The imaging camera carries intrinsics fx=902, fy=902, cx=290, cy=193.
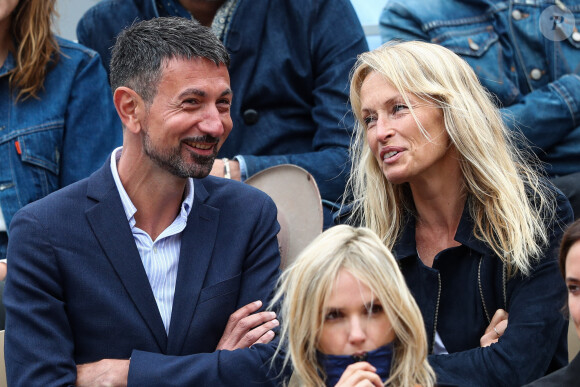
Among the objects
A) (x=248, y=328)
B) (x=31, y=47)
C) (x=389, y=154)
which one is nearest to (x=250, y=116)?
(x=31, y=47)

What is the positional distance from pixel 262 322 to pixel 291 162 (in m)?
1.22

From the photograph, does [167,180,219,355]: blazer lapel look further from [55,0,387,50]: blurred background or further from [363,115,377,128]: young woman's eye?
[55,0,387,50]: blurred background

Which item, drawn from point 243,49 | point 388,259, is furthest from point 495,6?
point 388,259

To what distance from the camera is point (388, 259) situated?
2.31 meters

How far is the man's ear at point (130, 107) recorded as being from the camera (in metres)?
3.08

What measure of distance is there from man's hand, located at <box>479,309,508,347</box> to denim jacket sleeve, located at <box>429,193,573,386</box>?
0.04 m

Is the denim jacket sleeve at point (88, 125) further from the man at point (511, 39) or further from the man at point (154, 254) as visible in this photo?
the man at point (511, 39)

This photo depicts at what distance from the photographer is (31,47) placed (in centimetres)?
396

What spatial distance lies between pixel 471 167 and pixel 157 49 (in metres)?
1.15

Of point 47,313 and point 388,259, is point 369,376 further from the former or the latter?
point 47,313

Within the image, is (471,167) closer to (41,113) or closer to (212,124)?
(212,124)

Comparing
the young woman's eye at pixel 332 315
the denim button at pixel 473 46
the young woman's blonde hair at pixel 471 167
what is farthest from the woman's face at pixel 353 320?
the denim button at pixel 473 46

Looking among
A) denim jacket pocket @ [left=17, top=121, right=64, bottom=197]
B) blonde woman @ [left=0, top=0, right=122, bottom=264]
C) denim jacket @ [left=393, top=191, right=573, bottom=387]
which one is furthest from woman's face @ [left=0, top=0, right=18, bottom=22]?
denim jacket @ [left=393, top=191, right=573, bottom=387]

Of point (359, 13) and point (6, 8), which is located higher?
point (6, 8)
